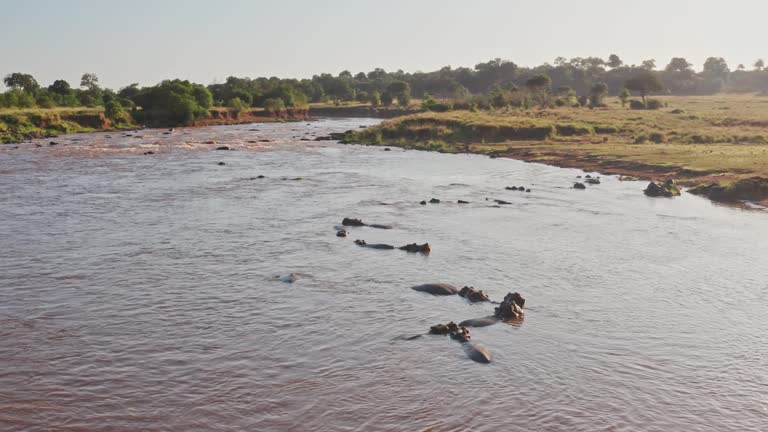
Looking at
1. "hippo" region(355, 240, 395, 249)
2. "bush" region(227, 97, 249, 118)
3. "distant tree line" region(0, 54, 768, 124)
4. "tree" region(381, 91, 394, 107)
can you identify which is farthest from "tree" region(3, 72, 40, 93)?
"hippo" region(355, 240, 395, 249)

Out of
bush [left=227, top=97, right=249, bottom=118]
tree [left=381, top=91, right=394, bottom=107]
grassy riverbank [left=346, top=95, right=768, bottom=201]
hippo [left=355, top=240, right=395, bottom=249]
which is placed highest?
tree [left=381, top=91, right=394, bottom=107]

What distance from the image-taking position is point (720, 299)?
20562mm

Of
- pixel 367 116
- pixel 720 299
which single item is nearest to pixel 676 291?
pixel 720 299

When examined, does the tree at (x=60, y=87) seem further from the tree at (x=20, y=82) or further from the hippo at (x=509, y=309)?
the hippo at (x=509, y=309)

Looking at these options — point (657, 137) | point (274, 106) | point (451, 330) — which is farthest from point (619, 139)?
point (274, 106)

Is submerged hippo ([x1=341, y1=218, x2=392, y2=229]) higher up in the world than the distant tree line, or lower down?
lower down

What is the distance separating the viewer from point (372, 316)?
1870 cm

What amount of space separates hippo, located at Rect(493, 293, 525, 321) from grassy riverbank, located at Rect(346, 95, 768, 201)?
25.2 m

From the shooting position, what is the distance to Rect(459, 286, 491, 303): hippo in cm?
2000

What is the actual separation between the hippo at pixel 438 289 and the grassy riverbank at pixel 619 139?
80.3 ft

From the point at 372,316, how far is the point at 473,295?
10.6ft

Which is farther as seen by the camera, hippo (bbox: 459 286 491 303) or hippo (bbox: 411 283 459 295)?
hippo (bbox: 411 283 459 295)

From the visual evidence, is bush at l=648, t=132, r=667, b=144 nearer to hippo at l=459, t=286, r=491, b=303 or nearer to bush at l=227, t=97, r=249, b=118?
hippo at l=459, t=286, r=491, b=303

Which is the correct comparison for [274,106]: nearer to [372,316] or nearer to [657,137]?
[657,137]
